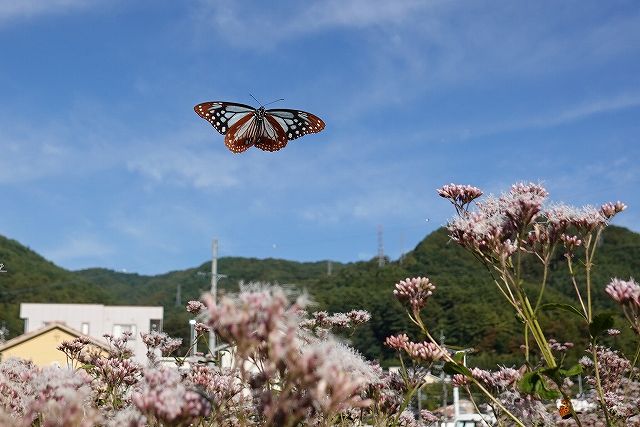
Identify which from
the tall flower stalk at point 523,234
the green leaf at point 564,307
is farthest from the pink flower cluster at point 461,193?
the green leaf at point 564,307

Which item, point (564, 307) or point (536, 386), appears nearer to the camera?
point (536, 386)

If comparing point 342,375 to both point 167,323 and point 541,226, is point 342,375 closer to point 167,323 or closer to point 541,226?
point 541,226

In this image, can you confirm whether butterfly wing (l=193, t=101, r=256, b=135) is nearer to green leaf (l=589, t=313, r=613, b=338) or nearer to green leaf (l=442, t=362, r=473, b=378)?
green leaf (l=442, t=362, r=473, b=378)

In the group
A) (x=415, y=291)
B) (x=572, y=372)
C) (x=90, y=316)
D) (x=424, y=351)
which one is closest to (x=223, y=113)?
(x=415, y=291)

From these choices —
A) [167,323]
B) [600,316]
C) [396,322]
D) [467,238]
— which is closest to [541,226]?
[467,238]

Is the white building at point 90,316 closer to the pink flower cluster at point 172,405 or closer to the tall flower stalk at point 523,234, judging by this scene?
the tall flower stalk at point 523,234

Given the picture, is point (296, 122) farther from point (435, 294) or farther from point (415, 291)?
point (435, 294)
